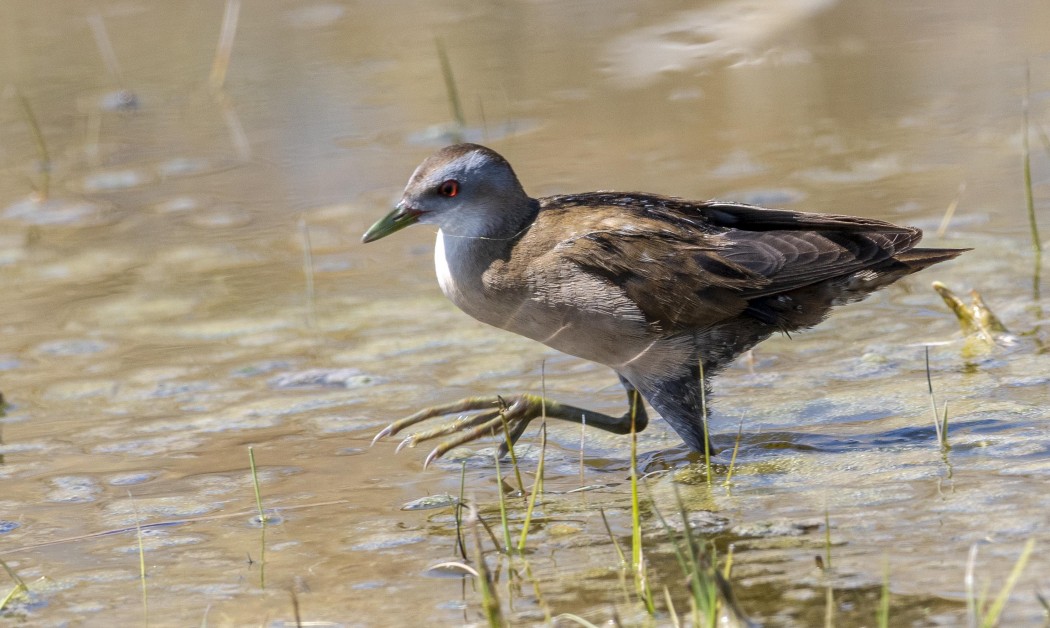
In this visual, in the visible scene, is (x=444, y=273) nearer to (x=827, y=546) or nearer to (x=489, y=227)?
(x=489, y=227)

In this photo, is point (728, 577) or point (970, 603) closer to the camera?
point (970, 603)

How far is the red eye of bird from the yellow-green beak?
0.11 m

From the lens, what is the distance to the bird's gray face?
4.73 metres

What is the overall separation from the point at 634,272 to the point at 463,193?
0.66 m

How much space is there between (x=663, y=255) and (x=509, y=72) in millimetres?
5366

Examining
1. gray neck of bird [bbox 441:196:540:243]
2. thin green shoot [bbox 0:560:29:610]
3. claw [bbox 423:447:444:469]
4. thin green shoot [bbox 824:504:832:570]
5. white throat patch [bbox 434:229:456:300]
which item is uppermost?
gray neck of bird [bbox 441:196:540:243]

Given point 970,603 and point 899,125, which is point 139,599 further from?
point 899,125

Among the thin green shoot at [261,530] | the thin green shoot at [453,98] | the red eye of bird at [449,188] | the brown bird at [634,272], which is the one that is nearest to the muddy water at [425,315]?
the thin green shoot at [261,530]

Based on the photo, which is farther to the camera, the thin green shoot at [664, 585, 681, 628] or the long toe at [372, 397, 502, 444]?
the long toe at [372, 397, 502, 444]

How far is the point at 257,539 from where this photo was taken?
405 centimetres

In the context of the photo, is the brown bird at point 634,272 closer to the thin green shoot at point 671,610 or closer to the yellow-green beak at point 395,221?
the yellow-green beak at point 395,221

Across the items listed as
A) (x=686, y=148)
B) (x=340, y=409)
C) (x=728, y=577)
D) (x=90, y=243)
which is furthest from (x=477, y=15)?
(x=728, y=577)

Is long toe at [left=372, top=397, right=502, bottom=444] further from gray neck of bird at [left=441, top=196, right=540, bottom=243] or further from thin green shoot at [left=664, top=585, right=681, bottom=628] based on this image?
thin green shoot at [left=664, top=585, right=681, bottom=628]

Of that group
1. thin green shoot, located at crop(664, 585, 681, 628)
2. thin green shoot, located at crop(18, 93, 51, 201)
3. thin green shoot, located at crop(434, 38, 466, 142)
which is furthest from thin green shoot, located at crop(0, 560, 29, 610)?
thin green shoot, located at crop(434, 38, 466, 142)
